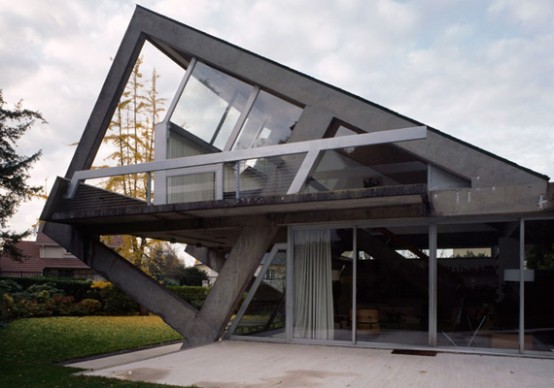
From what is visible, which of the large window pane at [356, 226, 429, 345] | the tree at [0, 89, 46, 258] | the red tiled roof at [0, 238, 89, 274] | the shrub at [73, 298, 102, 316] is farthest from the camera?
the red tiled roof at [0, 238, 89, 274]

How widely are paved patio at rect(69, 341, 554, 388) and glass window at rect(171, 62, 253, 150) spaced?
514 centimetres

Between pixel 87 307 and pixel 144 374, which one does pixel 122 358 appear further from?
pixel 87 307

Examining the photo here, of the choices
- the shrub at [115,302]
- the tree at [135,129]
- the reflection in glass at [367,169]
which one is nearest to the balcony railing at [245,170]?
the reflection in glass at [367,169]

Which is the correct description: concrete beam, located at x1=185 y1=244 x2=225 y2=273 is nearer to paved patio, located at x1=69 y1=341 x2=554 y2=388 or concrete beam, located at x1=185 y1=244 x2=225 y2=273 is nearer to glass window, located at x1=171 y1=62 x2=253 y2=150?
glass window, located at x1=171 y1=62 x2=253 y2=150

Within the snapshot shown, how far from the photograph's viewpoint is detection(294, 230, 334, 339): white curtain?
1147 cm

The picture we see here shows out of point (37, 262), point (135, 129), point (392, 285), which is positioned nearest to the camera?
point (392, 285)

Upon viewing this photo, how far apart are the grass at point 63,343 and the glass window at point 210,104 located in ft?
18.7

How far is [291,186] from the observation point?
35.3 feet

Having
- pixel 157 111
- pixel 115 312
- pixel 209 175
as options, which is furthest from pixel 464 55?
pixel 115 312

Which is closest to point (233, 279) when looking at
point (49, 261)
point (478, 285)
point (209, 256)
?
point (478, 285)

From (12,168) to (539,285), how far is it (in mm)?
11210

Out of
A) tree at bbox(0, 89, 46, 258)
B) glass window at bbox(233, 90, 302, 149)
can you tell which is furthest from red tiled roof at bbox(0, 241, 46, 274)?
glass window at bbox(233, 90, 302, 149)

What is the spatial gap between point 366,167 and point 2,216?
8236mm

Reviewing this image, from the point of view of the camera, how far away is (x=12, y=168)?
11734 mm
